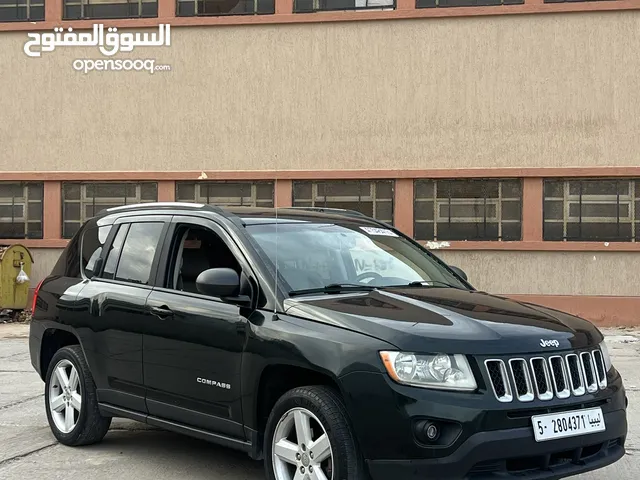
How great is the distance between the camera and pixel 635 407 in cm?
839

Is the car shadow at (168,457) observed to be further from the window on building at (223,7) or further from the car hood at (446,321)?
the window on building at (223,7)

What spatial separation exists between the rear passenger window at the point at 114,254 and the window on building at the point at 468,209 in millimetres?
10519

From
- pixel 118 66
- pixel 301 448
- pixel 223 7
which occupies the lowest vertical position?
pixel 301 448

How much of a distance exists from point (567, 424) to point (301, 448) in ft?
4.34

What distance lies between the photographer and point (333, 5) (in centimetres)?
1722

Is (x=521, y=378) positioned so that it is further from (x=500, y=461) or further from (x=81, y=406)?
(x=81, y=406)

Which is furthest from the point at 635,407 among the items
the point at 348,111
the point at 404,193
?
the point at 348,111

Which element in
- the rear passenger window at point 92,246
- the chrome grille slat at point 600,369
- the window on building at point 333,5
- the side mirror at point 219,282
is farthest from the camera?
the window on building at point 333,5

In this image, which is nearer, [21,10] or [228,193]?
[228,193]

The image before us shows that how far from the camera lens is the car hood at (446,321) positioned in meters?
4.41

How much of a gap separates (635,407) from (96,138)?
1260 centimetres

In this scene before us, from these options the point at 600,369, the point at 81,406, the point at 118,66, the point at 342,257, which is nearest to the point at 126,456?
the point at 81,406

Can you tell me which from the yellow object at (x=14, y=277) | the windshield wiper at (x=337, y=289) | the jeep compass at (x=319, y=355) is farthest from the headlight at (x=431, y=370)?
the yellow object at (x=14, y=277)

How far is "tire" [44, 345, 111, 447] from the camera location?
6.46m
